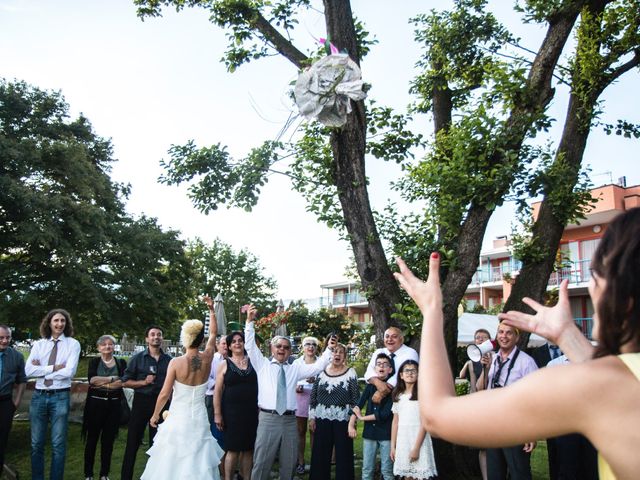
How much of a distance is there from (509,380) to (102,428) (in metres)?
5.01

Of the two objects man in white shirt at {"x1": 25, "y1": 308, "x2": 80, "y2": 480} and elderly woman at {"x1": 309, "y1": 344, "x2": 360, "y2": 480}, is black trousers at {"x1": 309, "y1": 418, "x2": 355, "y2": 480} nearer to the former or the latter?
elderly woman at {"x1": 309, "y1": 344, "x2": 360, "y2": 480}

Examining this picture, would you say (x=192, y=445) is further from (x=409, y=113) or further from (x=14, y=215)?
(x=14, y=215)

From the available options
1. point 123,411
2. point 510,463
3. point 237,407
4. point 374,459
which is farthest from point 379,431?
point 123,411

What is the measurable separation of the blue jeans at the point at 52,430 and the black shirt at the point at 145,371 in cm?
78

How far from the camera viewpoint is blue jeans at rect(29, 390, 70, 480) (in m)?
6.51

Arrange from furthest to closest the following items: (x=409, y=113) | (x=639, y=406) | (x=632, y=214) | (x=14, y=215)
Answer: (x=14, y=215), (x=409, y=113), (x=632, y=214), (x=639, y=406)

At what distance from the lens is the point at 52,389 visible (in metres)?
6.77

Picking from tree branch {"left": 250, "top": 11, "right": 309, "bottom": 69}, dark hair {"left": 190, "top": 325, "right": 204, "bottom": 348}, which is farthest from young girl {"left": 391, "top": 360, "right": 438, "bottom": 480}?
tree branch {"left": 250, "top": 11, "right": 309, "bottom": 69}

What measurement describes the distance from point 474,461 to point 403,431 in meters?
1.53

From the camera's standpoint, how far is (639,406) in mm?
1196

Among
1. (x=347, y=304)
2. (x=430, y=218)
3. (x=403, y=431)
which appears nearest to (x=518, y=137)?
(x=430, y=218)

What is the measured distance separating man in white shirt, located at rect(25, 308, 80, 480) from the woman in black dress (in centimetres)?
180

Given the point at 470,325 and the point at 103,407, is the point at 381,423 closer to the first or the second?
the point at 103,407

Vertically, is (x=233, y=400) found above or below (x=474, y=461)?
above
